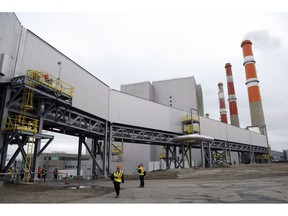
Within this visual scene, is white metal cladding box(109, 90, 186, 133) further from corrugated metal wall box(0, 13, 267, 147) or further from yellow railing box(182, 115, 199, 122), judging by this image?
yellow railing box(182, 115, 199, 122)

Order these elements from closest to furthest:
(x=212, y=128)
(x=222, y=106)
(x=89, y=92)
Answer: (x=89, y=92)
(x=212, y=128)
(x=222, y=106)

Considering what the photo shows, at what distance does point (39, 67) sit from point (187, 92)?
37.3m

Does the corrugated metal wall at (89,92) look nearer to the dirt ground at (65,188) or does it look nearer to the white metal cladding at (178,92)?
the dirt ground at (65,188)

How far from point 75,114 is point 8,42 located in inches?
312

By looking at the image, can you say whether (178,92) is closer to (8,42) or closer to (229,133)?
(229,133)

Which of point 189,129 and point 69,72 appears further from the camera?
point 189,129

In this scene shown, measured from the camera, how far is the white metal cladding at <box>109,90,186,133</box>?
24.5 m

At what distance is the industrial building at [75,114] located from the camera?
12859 millimetres

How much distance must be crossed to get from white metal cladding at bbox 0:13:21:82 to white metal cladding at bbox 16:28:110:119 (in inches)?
21.1

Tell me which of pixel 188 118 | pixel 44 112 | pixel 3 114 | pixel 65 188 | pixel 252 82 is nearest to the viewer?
pixel 65 188

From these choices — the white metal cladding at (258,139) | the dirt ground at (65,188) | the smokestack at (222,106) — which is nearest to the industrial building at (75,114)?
the dirt ground at (65,188)

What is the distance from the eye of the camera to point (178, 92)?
162ft

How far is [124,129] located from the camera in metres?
25.7

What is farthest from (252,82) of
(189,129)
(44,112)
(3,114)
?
(3,114)
